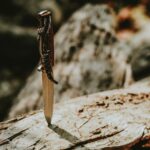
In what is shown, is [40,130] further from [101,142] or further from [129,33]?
[129,33]

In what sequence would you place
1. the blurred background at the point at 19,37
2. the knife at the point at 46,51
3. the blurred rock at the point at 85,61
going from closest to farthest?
the knife at the point at 46,51 → the blurred rock at the point at 85,61 → the blurred background at the point at 19,37

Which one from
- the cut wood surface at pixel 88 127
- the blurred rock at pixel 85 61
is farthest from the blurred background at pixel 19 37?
the cut wood surface at pixel 88 127

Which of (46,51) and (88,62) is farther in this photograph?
(88,62)

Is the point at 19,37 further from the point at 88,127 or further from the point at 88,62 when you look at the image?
the point at 88,127

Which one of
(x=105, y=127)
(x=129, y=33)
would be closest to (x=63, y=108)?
(x=105, y=127)

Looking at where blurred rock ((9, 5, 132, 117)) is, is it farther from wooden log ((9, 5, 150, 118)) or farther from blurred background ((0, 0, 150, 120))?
blurred background ((0, 0, 150, 120))

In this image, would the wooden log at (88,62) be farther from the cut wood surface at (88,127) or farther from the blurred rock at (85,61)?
the cut wood surface at (88,127)

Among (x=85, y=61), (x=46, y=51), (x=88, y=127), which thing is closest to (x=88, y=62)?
(x=85, y=61)

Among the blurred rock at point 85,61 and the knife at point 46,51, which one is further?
the blurred rock at point 85,61

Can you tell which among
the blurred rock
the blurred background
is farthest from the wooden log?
the blurred background
